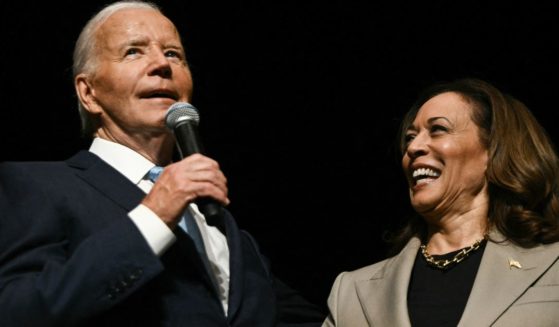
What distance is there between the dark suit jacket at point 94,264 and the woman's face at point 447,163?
0.68 meters

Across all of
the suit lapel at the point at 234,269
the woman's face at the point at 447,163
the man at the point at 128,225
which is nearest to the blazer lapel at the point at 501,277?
the woman's face at the point at 447,163

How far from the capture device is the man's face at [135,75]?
2.28 m

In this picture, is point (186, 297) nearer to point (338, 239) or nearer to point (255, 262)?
point (255, 262)

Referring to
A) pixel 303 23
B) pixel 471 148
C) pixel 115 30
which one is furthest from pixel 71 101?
pixel 471 148

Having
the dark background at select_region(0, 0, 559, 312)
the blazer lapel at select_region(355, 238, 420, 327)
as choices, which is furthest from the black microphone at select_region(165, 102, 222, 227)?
the dark background at select_region(0, 0, 559, 312)

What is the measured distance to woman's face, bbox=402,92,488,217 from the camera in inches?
103

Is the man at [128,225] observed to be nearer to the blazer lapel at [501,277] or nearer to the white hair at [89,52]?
the white hair at [89,52]

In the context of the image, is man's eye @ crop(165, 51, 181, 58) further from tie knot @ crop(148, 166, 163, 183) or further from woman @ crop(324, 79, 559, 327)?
woman @ crop(324, 79, 559, 327)

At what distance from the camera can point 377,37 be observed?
3.56m

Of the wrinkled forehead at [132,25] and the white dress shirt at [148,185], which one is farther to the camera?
the wrinkled forehead at [132,25]

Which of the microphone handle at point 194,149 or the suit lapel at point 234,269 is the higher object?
the microphone handle at point 194,149

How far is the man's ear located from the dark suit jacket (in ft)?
0.78

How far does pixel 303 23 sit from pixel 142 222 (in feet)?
6.36

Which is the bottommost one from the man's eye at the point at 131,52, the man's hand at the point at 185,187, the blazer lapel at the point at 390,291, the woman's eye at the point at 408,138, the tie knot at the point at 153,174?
the blazer lapel at the point at 390,291
